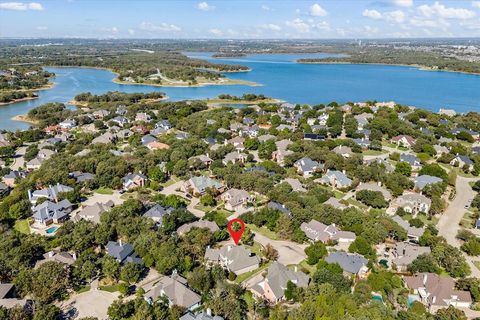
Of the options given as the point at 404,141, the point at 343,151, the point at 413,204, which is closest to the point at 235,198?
the point at 413,204

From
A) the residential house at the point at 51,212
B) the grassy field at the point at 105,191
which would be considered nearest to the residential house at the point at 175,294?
the residential house at the point at 51,212

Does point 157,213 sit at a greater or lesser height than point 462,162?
lesser

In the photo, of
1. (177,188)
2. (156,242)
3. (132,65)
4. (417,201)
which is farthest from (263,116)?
(132,65)

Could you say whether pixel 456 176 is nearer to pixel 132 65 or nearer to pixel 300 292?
pixel 300 292

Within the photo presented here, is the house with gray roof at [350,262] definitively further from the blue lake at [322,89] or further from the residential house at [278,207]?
the blue lake at [322,89]

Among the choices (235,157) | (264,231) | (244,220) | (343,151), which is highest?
(343,151)

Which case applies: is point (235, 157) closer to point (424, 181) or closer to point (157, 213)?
point (157, 213)

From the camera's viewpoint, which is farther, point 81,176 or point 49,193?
point 81,176
